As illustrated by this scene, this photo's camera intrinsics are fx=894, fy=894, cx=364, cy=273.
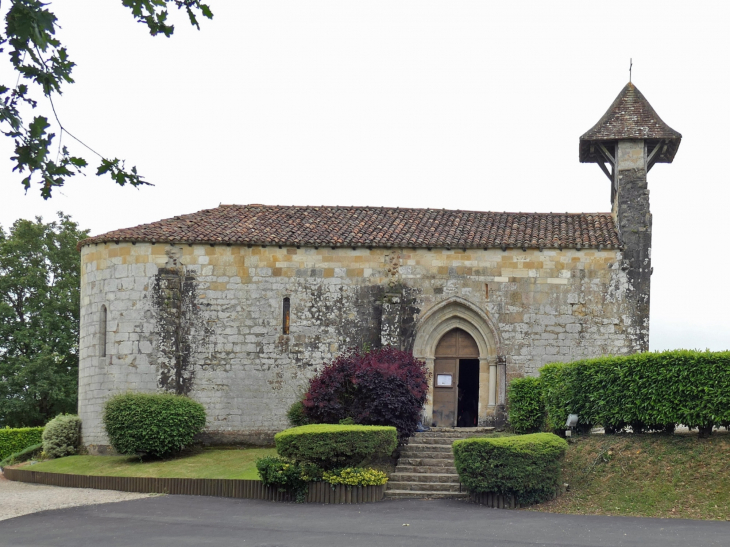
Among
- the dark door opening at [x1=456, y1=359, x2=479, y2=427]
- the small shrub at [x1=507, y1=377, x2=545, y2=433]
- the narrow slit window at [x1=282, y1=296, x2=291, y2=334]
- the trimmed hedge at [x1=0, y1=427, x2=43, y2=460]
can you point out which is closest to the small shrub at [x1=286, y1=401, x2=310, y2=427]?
the narrow slit window at [x1=282, y1=296, x2=291, y2=334]

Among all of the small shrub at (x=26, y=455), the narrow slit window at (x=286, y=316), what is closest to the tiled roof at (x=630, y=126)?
the narrow slit window at (x=286, y=316)

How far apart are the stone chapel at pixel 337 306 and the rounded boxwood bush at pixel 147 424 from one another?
5.61ft

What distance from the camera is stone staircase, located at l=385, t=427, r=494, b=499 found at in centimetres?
1895

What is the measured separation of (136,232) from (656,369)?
14.8m

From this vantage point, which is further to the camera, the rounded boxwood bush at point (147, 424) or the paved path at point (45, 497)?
the rounded boxwood bush at point (147, 424)

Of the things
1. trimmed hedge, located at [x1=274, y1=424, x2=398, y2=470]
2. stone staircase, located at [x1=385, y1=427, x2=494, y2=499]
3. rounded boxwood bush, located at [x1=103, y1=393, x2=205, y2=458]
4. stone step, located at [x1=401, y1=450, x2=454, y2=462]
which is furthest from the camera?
rounded boxwood bush, located at [x1=103, y1=393, x2=205, y2=458]

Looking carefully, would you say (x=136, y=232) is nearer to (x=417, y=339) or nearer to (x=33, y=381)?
(x=417, y=339)

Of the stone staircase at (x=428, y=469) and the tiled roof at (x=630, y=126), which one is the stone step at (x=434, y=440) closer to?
the stone staircase at (x=428, y=469)

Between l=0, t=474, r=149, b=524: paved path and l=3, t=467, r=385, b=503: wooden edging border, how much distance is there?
0.35 m

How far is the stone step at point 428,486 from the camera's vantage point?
19.2 m

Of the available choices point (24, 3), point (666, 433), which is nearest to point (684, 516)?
point (666, 433)

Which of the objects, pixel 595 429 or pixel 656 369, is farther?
pixel 595 429

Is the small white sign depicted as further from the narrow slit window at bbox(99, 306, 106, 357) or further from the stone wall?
the narrow slit window at bbox(99, 306, 106, 357)

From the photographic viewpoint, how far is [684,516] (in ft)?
52.3
